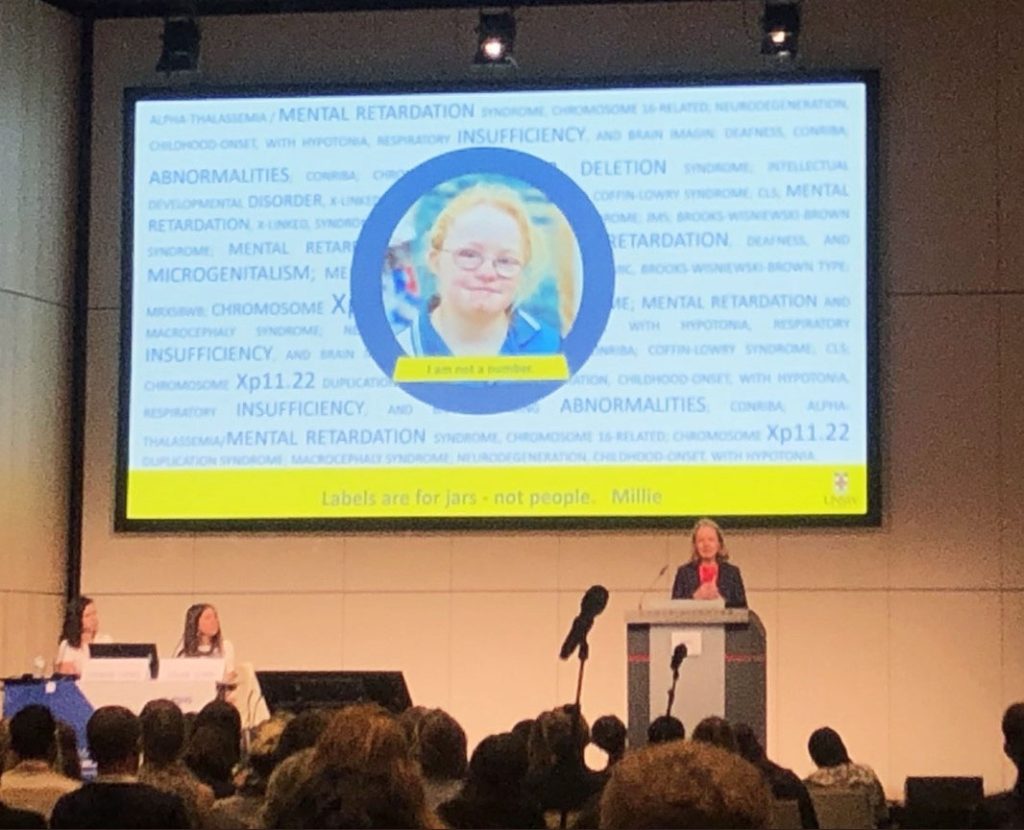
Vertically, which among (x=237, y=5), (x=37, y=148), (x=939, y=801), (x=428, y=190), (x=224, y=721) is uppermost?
(x=237, y=5)

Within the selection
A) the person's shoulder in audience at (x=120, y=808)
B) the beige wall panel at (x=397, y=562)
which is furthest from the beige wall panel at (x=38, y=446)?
the person's shoulder in audience at (x=120, y=808)

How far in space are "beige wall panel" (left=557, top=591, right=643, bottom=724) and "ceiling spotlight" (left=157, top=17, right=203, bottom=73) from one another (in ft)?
11.1

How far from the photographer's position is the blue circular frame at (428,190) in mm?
9633

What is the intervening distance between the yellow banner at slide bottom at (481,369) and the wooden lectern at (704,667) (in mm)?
2740

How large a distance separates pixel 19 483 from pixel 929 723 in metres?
4.79

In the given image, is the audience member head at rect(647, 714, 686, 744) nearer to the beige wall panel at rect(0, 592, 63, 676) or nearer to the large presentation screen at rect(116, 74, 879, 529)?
the large presentation screen at rect(116, 74, 879, 529)

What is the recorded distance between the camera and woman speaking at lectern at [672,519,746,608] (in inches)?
304

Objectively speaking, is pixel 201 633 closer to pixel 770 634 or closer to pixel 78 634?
pixel 78 634

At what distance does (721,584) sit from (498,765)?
370cm

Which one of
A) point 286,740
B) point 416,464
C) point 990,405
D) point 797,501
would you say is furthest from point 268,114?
point 286,740

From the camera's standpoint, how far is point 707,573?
780 centimetres

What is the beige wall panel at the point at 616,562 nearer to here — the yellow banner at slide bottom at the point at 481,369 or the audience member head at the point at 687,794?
the yellow banner at slide bottom at the point at 481,369

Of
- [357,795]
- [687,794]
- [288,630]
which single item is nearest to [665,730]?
[357,795]

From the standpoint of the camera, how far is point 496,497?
9586 mm
